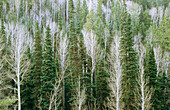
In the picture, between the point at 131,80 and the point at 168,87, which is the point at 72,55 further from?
the point at 168,87

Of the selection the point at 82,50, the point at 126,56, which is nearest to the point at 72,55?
the point at 82,50

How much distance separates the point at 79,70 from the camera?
829 inches

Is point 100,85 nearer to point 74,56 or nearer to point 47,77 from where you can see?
point 74,56

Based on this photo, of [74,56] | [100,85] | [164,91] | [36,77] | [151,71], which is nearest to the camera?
[36,77]

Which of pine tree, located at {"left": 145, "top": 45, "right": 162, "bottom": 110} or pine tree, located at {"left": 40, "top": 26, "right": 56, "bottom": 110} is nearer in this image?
pine tree, located at {"left": 40, "top": 26, "right": 56, "bottom": 110}

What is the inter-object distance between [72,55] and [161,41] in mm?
23562

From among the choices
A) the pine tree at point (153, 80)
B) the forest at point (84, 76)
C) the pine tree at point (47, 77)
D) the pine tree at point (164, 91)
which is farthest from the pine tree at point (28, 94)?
the pine tree at point (164, 91)

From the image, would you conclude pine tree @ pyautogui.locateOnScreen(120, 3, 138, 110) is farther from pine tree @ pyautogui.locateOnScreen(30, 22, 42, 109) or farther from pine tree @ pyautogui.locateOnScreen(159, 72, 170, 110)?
pine tree @ pyautogui.locateOnScreen(30, 22, 42, 109)

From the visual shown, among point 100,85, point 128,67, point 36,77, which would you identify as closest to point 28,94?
point 36,77

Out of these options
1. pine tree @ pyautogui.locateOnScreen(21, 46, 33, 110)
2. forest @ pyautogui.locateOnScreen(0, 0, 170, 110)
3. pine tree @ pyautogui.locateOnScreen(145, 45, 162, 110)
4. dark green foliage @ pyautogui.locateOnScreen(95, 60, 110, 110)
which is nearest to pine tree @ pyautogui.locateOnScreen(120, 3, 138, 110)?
forest @ pyautogui.locateOnScreen(0, 0, 170, 110)

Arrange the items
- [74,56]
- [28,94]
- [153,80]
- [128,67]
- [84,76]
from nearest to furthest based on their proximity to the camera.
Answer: [128,67] < [84,76] < [28,94] < [153,80] < [74,56]

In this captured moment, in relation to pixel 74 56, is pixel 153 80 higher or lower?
lower

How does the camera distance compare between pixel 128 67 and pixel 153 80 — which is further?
pixel 153 80

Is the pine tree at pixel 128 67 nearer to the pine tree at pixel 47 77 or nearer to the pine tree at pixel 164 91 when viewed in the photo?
the pine tree at pixel 164 91
